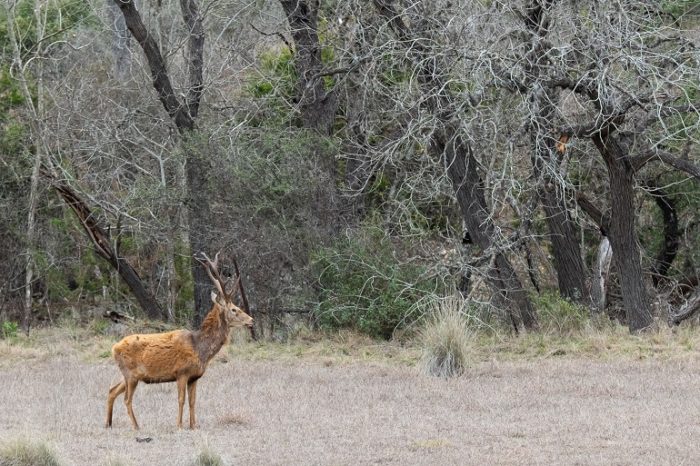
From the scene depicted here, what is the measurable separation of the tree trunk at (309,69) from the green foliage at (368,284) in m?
2.31

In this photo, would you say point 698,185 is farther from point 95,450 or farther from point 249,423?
point 95,450

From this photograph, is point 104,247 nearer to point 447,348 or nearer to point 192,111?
point 192,111

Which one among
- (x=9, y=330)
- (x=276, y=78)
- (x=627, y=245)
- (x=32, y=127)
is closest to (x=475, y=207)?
(x=627, y=245)

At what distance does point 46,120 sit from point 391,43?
713cm

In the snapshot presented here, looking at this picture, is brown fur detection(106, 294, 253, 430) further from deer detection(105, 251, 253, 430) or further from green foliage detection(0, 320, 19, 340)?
green foliage detection(0, 320, 19, 340)

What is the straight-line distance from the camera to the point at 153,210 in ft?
64.4

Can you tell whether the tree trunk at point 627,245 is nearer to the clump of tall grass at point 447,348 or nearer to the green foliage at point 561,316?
the green foliage at point 561,316

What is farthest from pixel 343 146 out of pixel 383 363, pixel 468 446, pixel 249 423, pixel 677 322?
pixel 468 446

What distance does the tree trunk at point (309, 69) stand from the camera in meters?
18.9

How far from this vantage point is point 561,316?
17594mm

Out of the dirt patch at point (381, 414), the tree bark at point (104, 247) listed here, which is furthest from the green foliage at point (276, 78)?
the dirt patch at point (381, 414)

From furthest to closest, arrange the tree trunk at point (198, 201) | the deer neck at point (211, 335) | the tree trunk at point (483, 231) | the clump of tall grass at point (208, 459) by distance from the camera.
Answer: the tree trunk at point (198, 201) → the tree trunk at point (483, 231) → the deer neck at point (211, 335) → the clump of tall grass at point (208, 459)

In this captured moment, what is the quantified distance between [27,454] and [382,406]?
4295mm

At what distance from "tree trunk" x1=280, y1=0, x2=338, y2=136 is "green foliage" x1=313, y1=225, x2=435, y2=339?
2.31 m
